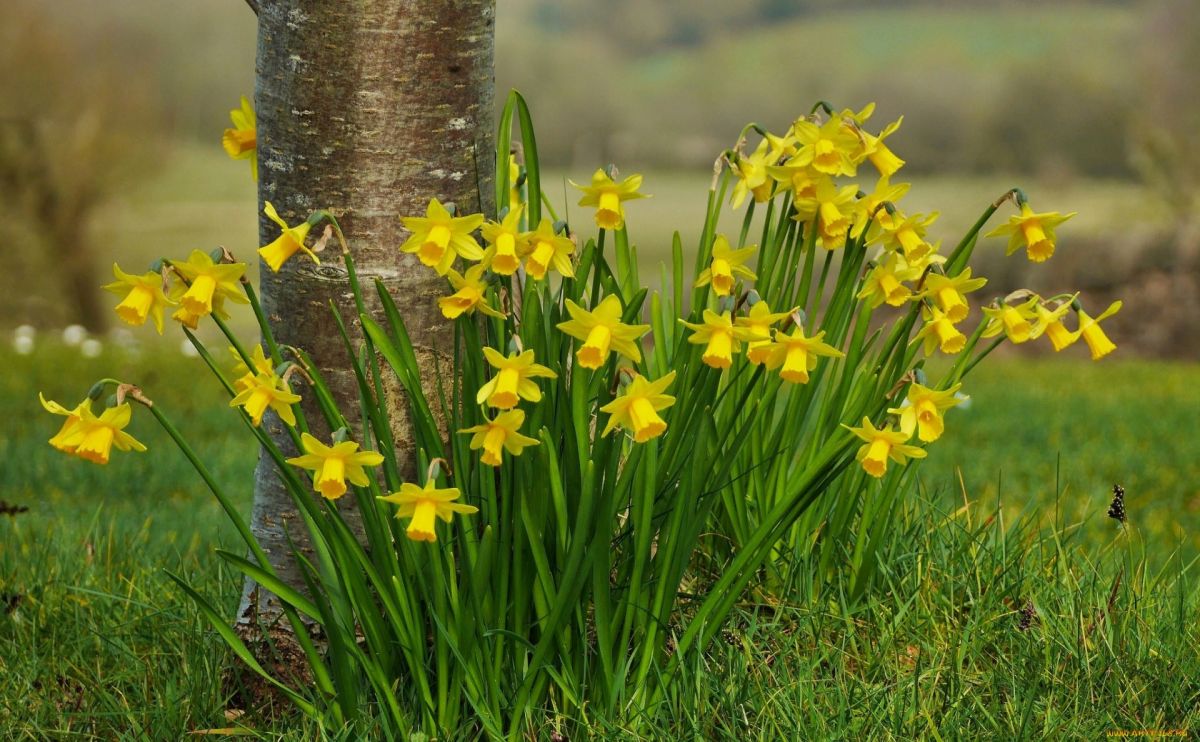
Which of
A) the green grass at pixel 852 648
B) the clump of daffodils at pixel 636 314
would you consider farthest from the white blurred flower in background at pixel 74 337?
the clump of daffodils at pixel 636 314

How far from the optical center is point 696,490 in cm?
180

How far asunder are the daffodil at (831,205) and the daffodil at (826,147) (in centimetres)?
6

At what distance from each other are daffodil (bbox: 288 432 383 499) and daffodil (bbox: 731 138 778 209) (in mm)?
817

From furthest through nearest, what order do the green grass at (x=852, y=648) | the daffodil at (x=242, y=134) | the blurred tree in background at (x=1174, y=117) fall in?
the blurred tree in background at (x=1174, y=117), the daffodil at (x=242, y=134), the green grass at (x=852, y=648)

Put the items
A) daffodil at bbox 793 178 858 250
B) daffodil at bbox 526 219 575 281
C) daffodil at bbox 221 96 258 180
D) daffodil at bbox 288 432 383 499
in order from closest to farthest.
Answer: daffodil at bbox 288 432 383 499 → daffodil at bbox 526 219 575 281 → daffodil at bbox 793 178 858 250 → daffodil at bbox 221 96 258 180

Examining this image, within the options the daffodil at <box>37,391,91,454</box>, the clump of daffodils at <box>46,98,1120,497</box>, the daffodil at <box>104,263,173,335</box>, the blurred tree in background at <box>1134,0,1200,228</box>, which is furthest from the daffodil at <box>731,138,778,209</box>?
the blurred tree in background at <box>1134,0,1200,228</box>

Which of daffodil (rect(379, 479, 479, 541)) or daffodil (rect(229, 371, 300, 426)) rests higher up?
daffodil (rect(229, 371, 300, 426))

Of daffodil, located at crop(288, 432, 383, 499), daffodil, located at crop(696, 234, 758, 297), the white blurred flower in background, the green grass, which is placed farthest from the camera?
the white blurred flower in background

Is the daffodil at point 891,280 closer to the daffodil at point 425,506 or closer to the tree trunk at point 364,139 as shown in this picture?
the tree trunk at point 364,139

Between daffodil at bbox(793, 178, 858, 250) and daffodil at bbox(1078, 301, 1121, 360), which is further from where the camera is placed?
daffodil at bbox(793, 178, 858, 250)

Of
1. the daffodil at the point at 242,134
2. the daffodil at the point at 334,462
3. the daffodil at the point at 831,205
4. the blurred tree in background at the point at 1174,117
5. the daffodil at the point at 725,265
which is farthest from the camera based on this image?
the blurred tree in background at the point at 1174,117

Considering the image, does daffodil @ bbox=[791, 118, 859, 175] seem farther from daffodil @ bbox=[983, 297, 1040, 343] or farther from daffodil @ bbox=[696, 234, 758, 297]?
daffodil @ bbox=[983, 297, 1040, 343]

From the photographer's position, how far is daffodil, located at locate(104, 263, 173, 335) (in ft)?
5.07

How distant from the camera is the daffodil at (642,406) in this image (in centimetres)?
148
